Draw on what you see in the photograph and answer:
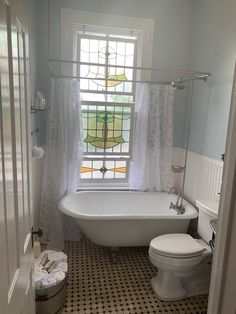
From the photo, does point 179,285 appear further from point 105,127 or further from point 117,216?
point 105,127

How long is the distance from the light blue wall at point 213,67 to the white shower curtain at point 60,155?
1.43 m

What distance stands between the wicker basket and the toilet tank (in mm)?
1317

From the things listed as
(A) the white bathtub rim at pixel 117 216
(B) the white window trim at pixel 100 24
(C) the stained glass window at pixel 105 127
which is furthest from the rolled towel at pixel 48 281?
(B) the white window trim at pixel 100 24

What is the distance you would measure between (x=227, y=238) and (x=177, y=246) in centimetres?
141

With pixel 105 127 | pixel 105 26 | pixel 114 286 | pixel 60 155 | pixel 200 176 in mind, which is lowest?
pixel 114 286

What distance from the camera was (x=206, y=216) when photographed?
227 cm

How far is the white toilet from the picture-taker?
206 cm

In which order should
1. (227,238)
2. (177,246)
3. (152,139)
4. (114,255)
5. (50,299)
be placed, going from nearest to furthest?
(227,238) → (50,299) → (177,246) → (114,255) → (152,139)

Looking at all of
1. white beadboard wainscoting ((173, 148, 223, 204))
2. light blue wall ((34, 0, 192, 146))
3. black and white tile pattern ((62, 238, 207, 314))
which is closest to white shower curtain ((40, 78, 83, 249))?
light blue wall ((34, 0, 192, 146))

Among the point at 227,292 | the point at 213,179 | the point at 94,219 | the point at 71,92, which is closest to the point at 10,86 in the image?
the point at 227,292

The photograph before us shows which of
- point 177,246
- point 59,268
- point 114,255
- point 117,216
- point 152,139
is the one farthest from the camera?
point 152,139

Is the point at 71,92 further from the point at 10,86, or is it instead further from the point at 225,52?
the point at 10,86

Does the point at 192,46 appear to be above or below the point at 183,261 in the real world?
above

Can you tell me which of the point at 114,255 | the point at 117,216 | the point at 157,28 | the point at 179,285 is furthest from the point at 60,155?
the point at 157,28
